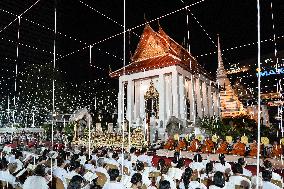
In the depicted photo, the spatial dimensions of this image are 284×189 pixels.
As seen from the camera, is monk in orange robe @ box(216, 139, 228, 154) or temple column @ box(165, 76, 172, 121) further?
temple column @ box(165, 76, 172, 121)

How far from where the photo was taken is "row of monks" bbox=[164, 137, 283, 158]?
12023mm

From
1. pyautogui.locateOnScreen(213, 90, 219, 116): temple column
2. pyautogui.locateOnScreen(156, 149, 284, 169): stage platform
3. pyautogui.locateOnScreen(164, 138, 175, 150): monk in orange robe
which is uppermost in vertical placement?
pyautogui.locateOnScreen(213, 90, 219, 116): temple column

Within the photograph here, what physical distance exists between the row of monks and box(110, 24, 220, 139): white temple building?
543cm

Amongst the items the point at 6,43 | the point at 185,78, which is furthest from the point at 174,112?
the point at 6,43

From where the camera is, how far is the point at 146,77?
25.5 meters

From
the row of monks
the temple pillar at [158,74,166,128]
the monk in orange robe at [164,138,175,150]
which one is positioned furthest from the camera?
the temple pillar at [158,74,166,128]

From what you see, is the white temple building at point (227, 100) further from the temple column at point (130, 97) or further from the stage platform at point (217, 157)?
the stage platform at point (217, 157)

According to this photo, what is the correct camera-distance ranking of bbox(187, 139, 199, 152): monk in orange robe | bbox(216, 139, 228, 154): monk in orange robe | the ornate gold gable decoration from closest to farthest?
bbox(216, 139, 228, 154): monk in orange robe
bbox(187, 139, 199, 152): monk in orange robe
the ornate gold gable decoration

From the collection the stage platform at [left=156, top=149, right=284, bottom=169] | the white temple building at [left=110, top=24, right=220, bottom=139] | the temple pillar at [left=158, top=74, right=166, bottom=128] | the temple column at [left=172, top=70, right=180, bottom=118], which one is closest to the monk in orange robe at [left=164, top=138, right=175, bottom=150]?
the stage platform at [left=156, top=149, right=284, bottom=169]

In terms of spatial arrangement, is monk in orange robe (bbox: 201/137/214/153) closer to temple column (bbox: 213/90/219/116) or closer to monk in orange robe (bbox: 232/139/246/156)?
monk in orange robe (bbox: 232/139/246/156)

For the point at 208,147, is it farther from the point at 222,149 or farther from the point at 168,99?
the point at 168,99

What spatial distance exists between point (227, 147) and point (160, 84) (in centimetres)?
1140

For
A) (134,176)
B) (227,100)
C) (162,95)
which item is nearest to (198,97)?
(162,95)

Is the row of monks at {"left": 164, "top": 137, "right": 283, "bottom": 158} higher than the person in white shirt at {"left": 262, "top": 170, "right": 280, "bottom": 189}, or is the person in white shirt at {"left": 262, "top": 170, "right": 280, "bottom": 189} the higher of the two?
the person in white shirt at {"left": 262, "top": 170, "right": 280, "bottom": 189}
